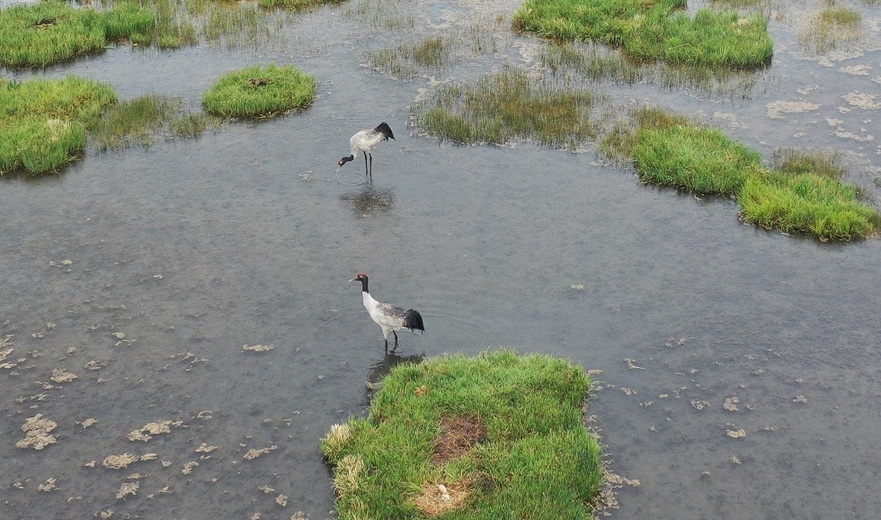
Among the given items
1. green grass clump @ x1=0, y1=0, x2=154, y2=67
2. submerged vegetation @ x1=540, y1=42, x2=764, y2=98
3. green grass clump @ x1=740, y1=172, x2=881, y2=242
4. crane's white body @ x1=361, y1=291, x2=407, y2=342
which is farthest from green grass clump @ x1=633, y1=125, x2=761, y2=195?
green grass clump @ x1=0, y1=0, x2=154, y2=67

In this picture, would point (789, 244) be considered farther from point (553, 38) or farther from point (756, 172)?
point (553, 38)

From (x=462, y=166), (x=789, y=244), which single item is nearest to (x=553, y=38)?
(x=462, y=166)

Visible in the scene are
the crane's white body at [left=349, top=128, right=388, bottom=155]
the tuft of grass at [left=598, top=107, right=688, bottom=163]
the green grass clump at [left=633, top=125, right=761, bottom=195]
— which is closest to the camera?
the green grass clump at [left=633, top=125, right=761, bottom=195]

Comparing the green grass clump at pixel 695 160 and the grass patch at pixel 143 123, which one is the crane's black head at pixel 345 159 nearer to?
the grass patch at pixel 143 123

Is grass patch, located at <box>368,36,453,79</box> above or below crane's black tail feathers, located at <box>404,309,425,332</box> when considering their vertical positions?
above

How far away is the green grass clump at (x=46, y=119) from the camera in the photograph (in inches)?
755

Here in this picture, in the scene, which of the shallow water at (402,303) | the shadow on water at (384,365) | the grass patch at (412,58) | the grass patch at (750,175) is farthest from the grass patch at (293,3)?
the shadow on water at (384,365)

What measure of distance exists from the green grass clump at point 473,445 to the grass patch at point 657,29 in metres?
14.5

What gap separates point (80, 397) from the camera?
41.0ft

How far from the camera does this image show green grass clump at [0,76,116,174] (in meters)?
19.2

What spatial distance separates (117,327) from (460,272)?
5.82 m

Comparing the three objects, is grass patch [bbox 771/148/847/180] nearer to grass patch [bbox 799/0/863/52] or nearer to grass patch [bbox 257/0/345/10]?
grass patch [bbox 799/0/863/52]

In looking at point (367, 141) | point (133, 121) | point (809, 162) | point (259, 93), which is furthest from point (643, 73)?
point (133, 121)

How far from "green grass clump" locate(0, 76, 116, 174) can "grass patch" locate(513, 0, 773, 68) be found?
13.2 meters
